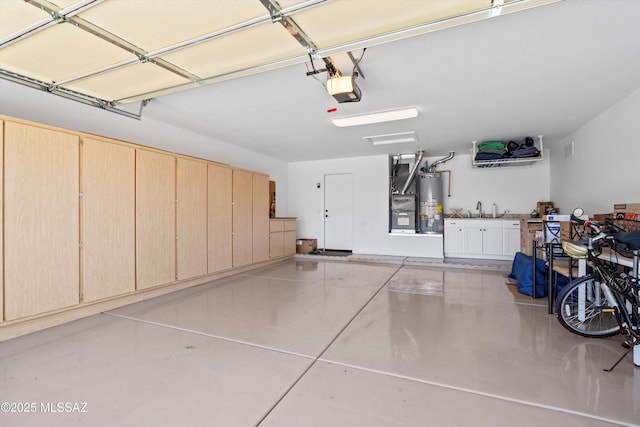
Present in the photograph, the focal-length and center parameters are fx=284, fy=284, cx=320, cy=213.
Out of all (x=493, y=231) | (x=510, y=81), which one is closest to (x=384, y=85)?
(x=510, y=81)

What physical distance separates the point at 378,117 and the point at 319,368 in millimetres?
3395

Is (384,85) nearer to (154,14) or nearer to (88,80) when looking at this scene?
(154,14)

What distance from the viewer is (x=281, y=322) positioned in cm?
294

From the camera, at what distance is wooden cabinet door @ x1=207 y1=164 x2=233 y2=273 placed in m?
4.74

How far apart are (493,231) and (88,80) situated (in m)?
7.09

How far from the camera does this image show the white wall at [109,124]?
301 cm

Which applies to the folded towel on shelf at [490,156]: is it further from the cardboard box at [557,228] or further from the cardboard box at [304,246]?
the cardboard box at [304,246]

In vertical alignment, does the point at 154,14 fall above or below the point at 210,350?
above

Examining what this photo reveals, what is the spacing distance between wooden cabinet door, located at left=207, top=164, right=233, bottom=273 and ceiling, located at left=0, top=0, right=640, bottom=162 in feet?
3.26

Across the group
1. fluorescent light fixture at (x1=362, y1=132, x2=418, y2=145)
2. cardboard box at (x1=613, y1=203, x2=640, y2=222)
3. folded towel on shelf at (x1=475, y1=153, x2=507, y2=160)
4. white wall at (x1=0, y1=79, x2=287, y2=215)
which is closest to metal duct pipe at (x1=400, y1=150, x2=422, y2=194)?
fluorescent light fixture at (x1=362, y1=132, x2=418, y2=145)

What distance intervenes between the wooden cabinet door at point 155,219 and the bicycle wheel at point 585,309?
4.57 m

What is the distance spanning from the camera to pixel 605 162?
387 cm

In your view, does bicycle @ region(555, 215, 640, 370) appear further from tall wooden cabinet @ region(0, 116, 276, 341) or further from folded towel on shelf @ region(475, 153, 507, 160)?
tall wooden cabinet @ region(0, 116, 276, 341)

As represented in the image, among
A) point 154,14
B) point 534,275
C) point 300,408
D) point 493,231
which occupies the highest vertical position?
point 154,14
